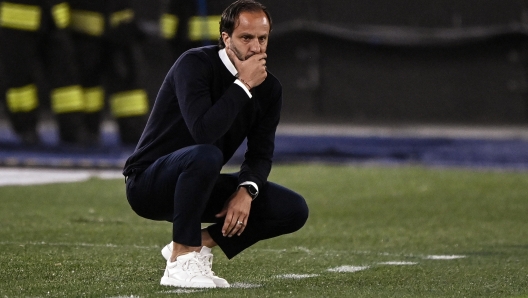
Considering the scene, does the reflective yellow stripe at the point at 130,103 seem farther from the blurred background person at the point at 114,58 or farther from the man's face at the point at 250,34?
the man's face at the point at 250,34

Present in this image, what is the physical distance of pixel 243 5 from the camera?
3.98 m

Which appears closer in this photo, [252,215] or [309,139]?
[252,215]

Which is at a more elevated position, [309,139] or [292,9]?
[292,9]

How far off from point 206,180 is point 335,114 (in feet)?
25.9

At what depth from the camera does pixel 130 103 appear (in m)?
9.76

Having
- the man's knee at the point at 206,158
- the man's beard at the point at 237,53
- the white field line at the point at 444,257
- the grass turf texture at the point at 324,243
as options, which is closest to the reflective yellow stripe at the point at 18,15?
the grass turf texture at the point at 324,243

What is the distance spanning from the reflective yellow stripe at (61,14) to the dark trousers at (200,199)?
547 centimetres

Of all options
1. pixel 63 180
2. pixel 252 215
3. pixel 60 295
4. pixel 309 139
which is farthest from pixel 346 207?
pixel 309 139

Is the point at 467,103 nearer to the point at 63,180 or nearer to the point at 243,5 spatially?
the point at 63,180

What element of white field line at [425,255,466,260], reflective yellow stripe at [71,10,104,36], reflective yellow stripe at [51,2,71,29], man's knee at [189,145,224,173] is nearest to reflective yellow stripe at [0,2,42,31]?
reflective yellow stripe at [51,2,71,29]

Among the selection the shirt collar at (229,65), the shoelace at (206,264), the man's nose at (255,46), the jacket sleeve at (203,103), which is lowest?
the shoelace at (206,264)

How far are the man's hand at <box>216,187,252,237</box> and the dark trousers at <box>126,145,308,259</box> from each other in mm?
87

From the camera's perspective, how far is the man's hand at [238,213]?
3.99 m

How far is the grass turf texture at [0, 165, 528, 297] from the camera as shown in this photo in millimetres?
3990
